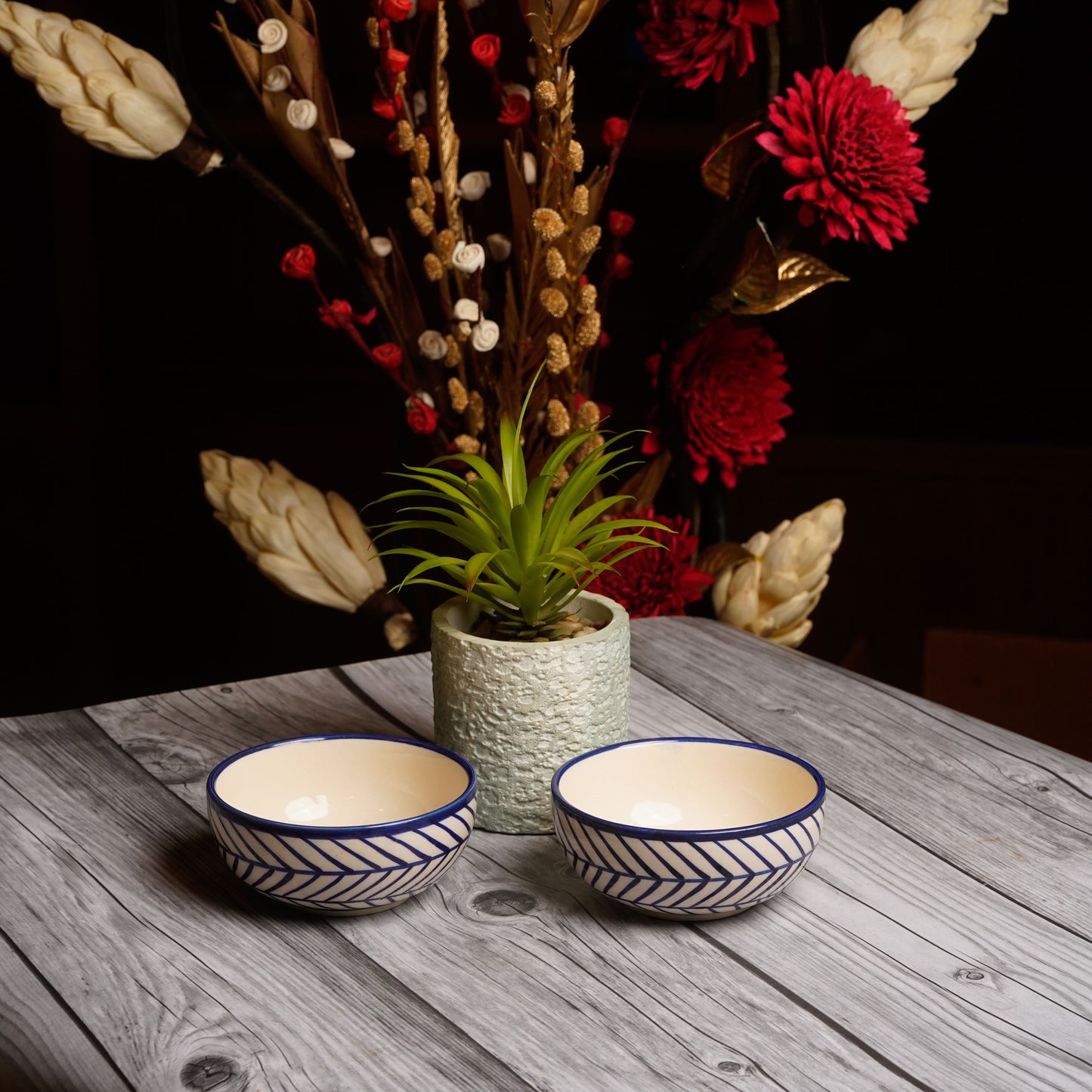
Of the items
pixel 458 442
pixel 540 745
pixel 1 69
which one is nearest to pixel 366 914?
pixel 540 745

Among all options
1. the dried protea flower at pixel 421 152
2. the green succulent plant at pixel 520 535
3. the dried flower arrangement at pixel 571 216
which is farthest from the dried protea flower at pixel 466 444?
the green succulent plant at pixel 520 535

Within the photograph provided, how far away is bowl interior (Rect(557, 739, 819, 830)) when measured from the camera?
0.83 m

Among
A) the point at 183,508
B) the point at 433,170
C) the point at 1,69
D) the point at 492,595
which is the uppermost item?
the point at 1,69

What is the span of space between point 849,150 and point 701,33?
0.64 feet

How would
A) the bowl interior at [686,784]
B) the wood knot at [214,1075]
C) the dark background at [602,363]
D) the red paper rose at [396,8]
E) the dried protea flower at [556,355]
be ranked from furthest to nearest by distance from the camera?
the dark background at [602,363] → the dried protea flower at [556,355] → the red paper rose at [396,8] → the bowl interior at [686,784] → the wood knot at [214,1075]

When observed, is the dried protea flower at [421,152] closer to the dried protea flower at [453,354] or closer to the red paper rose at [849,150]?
the dried protea flower at [453,354]

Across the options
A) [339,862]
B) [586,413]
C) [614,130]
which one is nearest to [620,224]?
[614,130]

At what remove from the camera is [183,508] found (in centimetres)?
234

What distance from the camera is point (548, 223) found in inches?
47.0

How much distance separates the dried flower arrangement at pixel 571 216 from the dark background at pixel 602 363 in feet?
2.30

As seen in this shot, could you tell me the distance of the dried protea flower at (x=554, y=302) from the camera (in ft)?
4.06

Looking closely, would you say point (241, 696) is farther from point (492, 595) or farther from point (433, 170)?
point (433, 170)

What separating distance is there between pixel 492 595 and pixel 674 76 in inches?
25.3

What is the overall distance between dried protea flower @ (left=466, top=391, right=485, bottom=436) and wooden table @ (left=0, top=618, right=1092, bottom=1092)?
44cm
